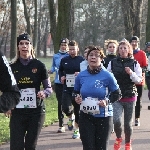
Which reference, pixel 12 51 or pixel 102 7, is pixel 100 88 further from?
pixel 102 7

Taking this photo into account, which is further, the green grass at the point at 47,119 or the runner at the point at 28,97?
the green grass at the point at 47,119

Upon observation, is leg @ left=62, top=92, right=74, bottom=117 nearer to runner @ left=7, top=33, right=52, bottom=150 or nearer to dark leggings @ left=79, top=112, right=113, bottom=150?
runner @ left=7, top=33, right=52, bottom=150

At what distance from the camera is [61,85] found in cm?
950

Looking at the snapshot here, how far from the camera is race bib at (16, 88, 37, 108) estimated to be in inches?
226

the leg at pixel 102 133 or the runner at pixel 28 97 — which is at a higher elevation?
the runner at pixel 28 97

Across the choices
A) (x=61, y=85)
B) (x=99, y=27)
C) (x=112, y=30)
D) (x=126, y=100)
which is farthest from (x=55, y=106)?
(x=99, y=27)

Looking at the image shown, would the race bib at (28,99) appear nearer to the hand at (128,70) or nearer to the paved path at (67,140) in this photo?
the hand at (128,70)

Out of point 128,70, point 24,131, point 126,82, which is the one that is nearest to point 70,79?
point 126,82

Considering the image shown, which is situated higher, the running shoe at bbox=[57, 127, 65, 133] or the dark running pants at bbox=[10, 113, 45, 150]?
the dark running pants at bbox=[10, 113, 45, 150]

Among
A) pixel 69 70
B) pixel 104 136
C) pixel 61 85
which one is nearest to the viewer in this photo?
pixel 104 136

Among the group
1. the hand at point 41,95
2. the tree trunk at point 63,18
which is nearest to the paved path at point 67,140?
the hand at point 41,95

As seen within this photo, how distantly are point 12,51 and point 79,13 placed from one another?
4182 cm

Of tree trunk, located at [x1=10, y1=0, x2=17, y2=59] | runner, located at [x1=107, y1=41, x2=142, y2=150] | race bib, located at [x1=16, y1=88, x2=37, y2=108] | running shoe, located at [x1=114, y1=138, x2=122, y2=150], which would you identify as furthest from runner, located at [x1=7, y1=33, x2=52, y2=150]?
tree trunk, located at [x1=10, y1=0, x2=17, y2=59]

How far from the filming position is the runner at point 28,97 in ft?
18.2
